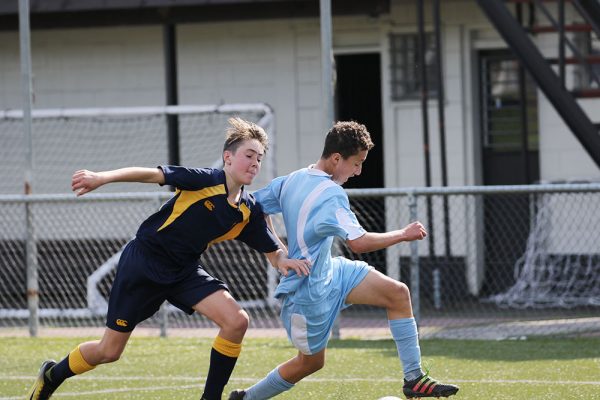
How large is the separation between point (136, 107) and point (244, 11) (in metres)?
2.03

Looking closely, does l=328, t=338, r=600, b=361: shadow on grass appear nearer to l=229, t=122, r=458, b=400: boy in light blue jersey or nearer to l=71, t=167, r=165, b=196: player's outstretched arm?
l=229, t=122, r=458, b=400: boy in light blue jersey

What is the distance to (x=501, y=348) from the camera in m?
10.6

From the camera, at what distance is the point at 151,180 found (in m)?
6.88

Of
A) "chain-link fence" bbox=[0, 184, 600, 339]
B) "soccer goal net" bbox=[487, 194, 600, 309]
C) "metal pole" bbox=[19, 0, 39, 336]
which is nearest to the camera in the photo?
"metal pole" bbox=[19, 0, 39, 336]

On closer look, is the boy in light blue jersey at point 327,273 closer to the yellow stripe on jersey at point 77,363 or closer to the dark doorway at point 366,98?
the yellow stripe on jersey at point 77,363

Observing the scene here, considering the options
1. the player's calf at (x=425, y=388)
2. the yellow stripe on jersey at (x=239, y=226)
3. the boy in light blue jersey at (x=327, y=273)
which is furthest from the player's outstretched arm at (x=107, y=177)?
the player's calf at (x=425, y=388)

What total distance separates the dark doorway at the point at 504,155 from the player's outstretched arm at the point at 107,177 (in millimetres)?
8294

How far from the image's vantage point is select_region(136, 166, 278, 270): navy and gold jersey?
723cm

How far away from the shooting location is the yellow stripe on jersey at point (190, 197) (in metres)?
7.23

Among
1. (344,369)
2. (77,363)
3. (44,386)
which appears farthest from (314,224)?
(344,369)

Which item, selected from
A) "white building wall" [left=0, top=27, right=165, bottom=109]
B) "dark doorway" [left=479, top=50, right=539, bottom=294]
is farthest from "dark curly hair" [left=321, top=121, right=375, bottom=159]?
"white building wall" [left=0, top=27, right=165, bottom=109]

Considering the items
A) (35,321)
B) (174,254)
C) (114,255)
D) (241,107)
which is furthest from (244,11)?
(174,254)

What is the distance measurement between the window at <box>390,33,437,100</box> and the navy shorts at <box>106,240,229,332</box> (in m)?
7.89

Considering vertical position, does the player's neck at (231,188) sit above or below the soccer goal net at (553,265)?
above
